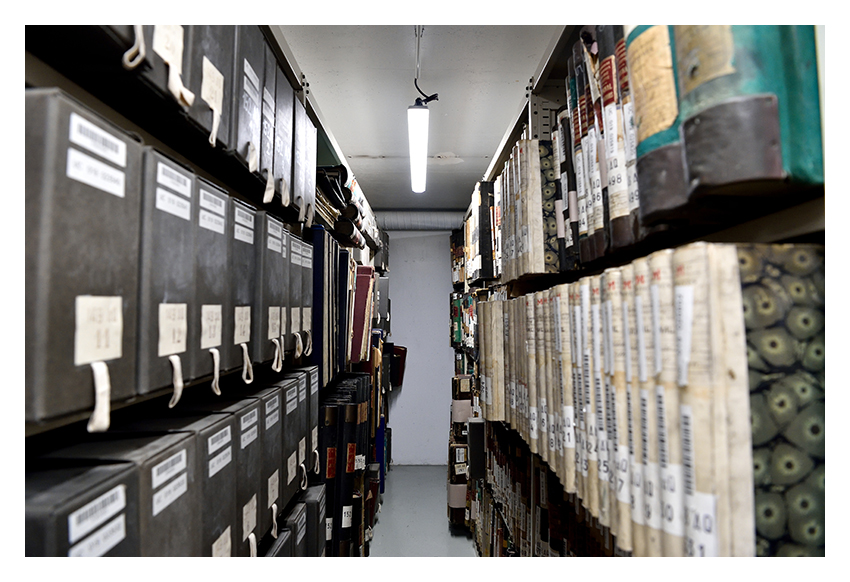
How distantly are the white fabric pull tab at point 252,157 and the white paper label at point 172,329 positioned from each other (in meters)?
0.44

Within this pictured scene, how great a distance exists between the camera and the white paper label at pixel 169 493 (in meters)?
0.62

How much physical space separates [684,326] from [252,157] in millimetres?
922

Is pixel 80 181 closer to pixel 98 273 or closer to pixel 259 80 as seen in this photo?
pixel 98 273

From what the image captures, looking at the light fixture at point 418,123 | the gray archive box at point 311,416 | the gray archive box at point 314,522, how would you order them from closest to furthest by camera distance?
the gray archive box at point 314,522 → the gray archive box at point 311,416 → the light fixture at point 418,123

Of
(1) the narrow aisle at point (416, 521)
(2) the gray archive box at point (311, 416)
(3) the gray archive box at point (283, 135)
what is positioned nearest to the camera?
(3) the gray archive box at point (283, 135)

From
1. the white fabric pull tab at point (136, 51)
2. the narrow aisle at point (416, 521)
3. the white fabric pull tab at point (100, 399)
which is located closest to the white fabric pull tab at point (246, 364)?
the white fabric pull tab at point (100, 399)

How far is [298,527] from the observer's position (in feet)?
3.97

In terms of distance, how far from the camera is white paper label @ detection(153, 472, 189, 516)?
62 cm

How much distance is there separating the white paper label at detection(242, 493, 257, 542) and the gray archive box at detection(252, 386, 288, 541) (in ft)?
0.09

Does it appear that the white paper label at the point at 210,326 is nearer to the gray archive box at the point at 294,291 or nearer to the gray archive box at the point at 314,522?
the gray archive box at the point at 294,291

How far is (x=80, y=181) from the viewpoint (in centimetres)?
50
